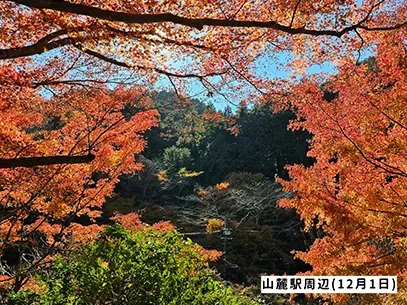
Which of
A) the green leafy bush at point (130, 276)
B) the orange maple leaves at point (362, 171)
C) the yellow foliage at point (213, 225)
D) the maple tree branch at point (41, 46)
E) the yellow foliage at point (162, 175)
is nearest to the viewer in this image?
the green leafy bush at point (130, 276)

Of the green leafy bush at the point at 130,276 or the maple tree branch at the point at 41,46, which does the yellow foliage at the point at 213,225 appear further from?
the maple tree branch at the point at 41,46

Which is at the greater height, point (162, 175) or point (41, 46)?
point (162, 175)

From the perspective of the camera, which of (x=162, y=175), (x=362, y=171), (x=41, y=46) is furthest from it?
(x=162, y=175)

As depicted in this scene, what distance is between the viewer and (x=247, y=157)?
2705cm

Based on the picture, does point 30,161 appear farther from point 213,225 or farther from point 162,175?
point 162,175

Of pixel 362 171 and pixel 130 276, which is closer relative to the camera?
pixel 130 276

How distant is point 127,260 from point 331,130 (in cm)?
446

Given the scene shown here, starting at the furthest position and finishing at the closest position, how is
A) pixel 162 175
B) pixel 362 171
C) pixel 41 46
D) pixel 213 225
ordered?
pixel 162 175, pixel 213 225, pixel 362 171, pixel 41 46

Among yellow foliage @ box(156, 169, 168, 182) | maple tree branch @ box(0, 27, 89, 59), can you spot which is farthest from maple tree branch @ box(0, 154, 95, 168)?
yellow foliage @ box(156, 169, 168, 182)

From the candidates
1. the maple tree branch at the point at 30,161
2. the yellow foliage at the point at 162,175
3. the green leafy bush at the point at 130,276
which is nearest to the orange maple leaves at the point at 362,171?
the green leafy bush at the point at 130,276

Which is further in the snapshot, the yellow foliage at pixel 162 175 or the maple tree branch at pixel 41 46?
the yellow foliage at pixel 162 175

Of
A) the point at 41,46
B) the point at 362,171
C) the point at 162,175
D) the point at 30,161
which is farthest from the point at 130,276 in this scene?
the point at 162,175

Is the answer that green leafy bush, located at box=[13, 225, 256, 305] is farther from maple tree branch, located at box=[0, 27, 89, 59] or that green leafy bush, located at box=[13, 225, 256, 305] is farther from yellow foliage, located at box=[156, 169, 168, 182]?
yellow foliage, located at box=[156, 169, 168, 182]

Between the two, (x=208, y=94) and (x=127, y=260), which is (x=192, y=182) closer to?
(x=208, y=94)
